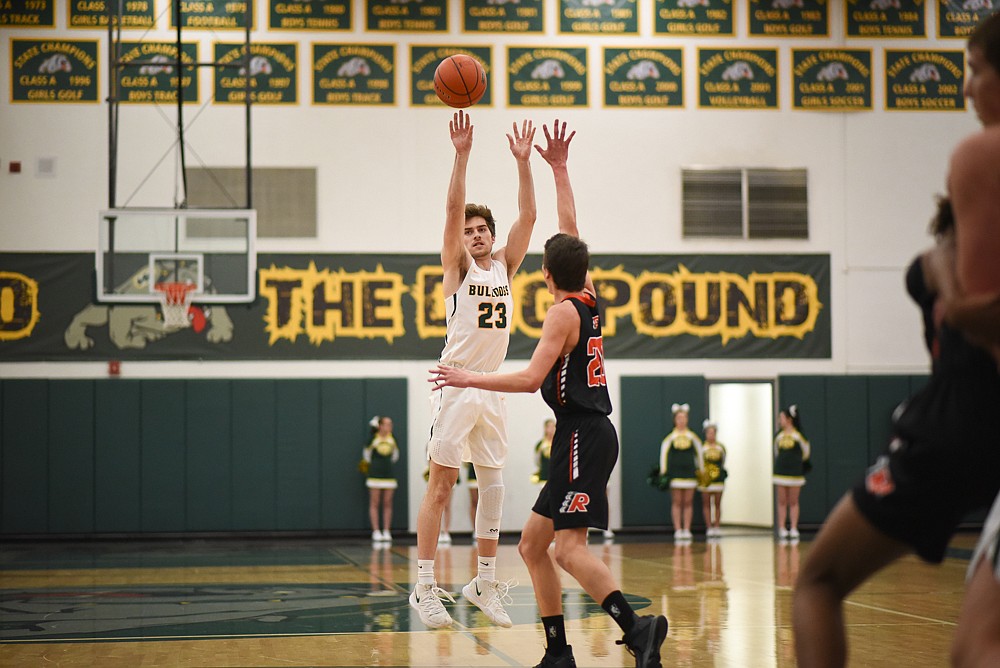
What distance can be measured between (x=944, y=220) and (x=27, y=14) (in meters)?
17.1

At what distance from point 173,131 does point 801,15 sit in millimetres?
10271

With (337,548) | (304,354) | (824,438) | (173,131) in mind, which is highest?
(173,131)

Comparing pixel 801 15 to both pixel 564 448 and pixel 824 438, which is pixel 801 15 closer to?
pixel 824 438

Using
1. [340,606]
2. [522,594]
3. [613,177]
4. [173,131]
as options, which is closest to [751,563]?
[522,594]

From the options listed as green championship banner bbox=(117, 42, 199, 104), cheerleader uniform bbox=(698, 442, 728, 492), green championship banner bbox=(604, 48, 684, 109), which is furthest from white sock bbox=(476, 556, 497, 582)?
green championship banner bbox=(117, 42, 199, 104)

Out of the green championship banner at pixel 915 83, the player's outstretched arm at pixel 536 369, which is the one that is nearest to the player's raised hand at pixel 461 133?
the player's outstretched arm at pixel 536 369

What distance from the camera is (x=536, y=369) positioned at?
15.6 feet

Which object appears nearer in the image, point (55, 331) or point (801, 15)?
point (55, 331)

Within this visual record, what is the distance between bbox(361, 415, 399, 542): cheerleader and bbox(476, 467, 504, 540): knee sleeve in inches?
375

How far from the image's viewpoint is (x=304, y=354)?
669 inches

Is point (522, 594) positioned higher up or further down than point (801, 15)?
further down

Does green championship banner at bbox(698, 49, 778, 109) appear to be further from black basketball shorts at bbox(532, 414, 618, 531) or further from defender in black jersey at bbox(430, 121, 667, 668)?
black basketball shorts at bbox(532, 414, 618, 531)

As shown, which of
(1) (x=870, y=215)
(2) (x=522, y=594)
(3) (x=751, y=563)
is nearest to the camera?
(2) (x=522, y=594)

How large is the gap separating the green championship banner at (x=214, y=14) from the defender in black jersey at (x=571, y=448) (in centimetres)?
1334
